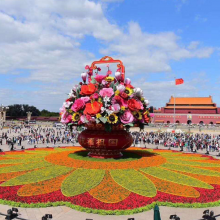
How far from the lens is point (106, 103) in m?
13.2

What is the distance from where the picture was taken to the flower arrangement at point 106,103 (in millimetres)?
13094

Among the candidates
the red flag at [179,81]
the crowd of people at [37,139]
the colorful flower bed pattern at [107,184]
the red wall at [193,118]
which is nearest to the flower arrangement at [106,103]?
the colorful flower bed pattern at [107,184]

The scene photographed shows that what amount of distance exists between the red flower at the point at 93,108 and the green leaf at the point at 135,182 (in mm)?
3372

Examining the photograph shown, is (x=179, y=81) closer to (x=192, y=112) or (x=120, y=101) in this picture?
(x=120, y=101)

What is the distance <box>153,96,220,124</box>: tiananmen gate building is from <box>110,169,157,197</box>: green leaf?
75.3 m

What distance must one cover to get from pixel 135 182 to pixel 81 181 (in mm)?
2443

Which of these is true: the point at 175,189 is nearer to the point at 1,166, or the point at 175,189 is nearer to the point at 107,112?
the point at 107,112

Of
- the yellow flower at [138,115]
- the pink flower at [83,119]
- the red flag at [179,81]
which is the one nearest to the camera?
the pink flower at [83,119]

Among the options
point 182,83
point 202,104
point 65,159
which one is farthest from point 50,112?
point 65,159

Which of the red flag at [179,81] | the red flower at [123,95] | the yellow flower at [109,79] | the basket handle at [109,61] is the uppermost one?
Result: the red flag at [179,81]

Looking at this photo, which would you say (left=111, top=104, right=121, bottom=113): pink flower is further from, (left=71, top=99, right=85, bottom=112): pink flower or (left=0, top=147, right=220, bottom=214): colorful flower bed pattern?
(left=0, top=147, right=220, bottom=214): colorful flower bed pattern

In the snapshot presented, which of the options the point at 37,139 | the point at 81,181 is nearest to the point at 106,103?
the point at 81,181

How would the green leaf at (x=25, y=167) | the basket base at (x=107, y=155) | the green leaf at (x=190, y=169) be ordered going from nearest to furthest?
the green leaf at (x=25, y=167), the green leaf at (x=190, y=169), the basket base at (x=107, y=155)

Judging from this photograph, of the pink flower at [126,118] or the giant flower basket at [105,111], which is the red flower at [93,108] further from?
the pink flower at [126,118]
